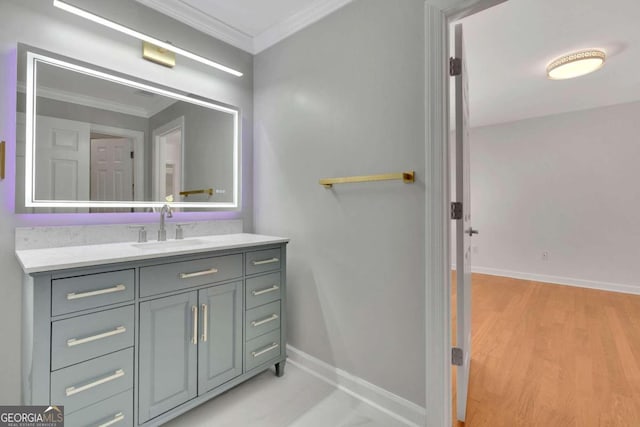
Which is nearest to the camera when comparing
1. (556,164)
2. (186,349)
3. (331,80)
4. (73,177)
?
(186,349)

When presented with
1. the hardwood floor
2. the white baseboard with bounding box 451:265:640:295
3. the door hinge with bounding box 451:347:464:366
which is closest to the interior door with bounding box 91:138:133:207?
the door hinge with bounding box 451:347:464:366

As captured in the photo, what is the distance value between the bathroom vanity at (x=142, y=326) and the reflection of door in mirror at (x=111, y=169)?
12.0 inches

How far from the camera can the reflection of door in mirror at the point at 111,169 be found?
165 cm

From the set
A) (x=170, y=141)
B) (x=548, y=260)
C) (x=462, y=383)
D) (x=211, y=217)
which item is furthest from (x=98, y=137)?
(x=548, y=260)

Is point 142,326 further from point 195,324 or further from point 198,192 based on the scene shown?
point 198,192

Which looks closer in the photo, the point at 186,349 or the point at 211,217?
the point at 186,349

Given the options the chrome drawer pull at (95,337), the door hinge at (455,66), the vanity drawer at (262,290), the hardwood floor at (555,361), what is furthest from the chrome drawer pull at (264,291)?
the door hinge at (455,66)

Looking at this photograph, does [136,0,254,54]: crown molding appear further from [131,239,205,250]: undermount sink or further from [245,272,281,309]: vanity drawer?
[245,272,281,309]: vanity drawer

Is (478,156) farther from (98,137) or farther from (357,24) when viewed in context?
(98,137)

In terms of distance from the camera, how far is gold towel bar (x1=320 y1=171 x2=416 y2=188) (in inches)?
58.6

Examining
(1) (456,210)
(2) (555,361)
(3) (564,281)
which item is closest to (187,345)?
(1) (456,210)

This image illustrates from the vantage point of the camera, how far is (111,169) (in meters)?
1.71

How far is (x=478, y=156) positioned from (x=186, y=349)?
507 centimetres

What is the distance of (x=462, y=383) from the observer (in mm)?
1504
